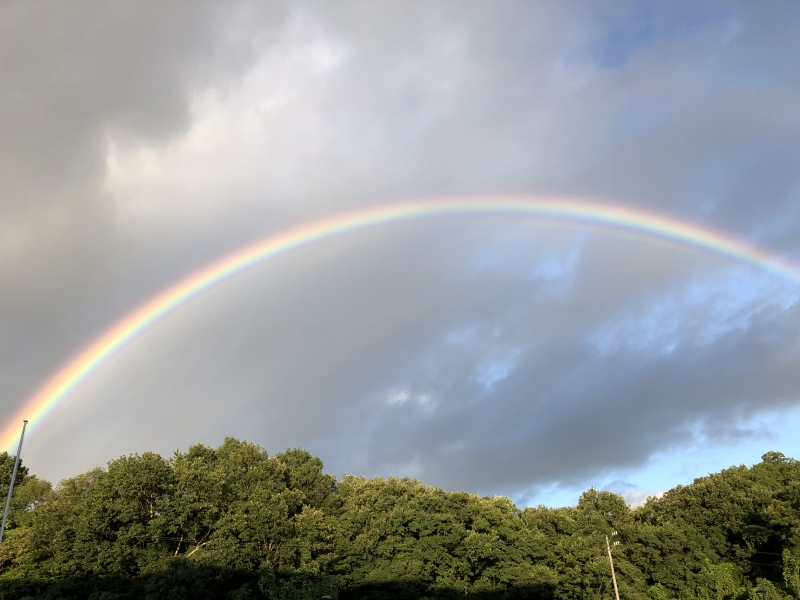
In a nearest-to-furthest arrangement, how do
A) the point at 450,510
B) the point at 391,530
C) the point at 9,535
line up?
the point at 9,535, the point at 391,530, the point at 450,510

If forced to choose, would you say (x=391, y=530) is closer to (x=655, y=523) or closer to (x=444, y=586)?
(x=444, y=586)

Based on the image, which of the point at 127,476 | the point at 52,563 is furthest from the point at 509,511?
the point at 52,563

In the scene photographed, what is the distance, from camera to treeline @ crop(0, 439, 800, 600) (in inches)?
2046

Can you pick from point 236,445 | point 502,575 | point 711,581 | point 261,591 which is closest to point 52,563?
point 261,591

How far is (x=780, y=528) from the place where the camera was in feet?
224

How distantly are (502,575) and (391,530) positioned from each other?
11.9 metres

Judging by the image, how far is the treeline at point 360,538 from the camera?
51969 mm

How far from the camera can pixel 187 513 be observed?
54.4m

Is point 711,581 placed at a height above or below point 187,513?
below

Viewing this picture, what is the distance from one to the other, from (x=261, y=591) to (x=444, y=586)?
58.5ft

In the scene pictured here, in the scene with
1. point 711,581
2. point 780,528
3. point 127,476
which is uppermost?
point 127,476

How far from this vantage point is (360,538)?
6191 cm

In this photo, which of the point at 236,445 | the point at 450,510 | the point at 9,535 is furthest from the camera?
the point at 236,445

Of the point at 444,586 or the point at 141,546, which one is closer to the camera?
the point at 141,546
